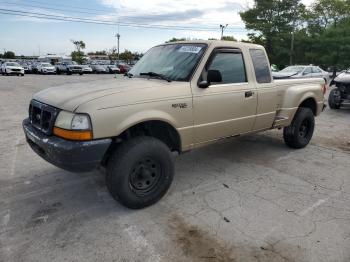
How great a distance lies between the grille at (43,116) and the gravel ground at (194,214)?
908 mm

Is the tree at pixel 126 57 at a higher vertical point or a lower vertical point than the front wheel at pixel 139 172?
higher

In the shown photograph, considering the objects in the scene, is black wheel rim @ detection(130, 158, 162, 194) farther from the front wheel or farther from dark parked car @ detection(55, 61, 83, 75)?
dark parked car @ detection(55, 61, 83, 75)

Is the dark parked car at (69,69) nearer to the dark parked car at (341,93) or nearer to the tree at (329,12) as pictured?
the tree at (329,12)

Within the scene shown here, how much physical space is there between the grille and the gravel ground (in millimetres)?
908

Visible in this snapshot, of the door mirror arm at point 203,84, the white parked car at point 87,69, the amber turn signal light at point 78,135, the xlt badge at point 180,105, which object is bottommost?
the amber turn signal light at point 78,135

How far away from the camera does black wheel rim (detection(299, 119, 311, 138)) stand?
622cm

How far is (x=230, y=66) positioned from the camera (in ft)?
15.2

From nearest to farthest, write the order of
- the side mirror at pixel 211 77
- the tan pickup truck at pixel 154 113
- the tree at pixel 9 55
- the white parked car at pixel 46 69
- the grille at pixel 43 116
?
the tan pickup truck at pixel 154 113, the grille at pixel 43 116, the side mirror at pixel 211 77, the white parked car at pixel 46 69, the tree at pixel 9 55

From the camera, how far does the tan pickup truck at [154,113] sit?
3250mm

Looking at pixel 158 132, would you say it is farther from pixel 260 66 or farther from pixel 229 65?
pixel 260 66

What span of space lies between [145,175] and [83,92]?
44.8 inches

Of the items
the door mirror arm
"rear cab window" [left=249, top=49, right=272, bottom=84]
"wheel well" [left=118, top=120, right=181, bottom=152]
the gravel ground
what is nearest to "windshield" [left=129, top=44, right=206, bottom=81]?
the door mirror arm

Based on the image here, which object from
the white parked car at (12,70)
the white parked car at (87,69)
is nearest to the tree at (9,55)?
the white parked car at (87,69)

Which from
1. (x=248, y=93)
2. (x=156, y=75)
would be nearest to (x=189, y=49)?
(x=156, y=75)
